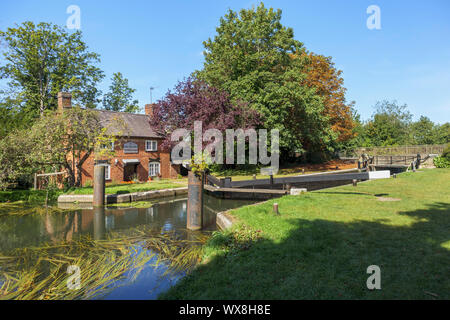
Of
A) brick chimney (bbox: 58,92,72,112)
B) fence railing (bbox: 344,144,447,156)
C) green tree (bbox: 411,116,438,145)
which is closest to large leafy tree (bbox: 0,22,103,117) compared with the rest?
brick chimney (bbox: 58,92,72,112)

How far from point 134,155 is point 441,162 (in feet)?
101

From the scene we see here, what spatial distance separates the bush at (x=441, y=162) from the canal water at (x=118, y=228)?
22146 millimetres

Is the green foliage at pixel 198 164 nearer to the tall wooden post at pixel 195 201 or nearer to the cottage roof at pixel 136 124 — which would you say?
the tall wooden post at pixel 195 201

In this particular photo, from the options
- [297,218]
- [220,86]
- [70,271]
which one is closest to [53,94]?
[220,86]

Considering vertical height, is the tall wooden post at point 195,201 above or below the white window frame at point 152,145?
below

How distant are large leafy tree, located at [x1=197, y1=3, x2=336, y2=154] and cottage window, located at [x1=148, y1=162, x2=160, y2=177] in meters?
10.9

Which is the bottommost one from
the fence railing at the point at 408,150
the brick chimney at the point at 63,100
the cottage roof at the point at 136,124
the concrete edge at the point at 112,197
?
Answer: the concrete edge at the point at 112,197

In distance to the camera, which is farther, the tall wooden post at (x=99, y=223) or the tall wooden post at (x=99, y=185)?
the tall wooden post at (x=99, y=185)

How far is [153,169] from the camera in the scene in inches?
1113

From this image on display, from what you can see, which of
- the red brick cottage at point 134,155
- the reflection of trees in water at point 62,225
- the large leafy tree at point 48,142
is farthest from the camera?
the red brick cottage at point 134,155

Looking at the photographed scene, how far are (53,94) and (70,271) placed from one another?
33.6 m

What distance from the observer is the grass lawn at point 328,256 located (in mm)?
3980

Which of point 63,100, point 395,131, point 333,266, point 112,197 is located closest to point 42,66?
point 63,100

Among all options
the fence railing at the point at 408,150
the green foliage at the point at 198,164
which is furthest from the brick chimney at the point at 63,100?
the fence railing at the point at 408,150
